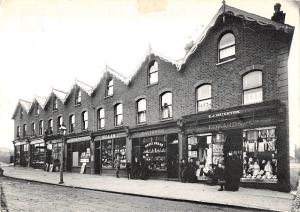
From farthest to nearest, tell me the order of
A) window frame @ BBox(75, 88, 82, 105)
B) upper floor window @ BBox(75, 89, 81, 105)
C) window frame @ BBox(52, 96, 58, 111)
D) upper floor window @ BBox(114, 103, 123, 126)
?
window frame @ BBox(52, 96, 58, 111) → upper floor window @ BBox(75, 89, 81, 105) → window frame @ BBox(75, 88, 82, 105) → upper floor window @ BBox(114, 103, 123, 126)

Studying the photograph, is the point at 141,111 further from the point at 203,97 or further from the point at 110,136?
the point at 203,97

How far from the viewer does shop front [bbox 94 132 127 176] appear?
18.7 meters

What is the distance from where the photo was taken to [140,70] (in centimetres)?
1781

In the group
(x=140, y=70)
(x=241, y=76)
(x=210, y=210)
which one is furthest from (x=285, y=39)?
(x=140, y=70)

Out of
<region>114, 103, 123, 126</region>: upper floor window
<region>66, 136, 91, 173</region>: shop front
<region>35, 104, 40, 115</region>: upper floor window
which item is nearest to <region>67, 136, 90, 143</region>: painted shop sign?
<region>66, 136, 91, 173</region>: shop front

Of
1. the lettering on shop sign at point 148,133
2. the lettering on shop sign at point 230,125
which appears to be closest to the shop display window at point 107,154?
the lettering on shop sign at point 148,133

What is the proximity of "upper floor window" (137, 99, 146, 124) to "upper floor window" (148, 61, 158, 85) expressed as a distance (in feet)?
4.13

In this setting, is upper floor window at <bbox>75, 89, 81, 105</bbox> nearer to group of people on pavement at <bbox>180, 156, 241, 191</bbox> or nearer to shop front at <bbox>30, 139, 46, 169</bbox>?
shop front at <bbox>30, 139, 46, 169</bbox>

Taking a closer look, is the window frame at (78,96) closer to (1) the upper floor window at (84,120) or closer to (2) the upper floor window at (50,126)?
(1) the upper floor window at (84,120)

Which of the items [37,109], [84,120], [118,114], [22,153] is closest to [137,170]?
[118,114]

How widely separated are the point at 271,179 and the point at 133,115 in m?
8.90

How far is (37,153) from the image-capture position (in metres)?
28.6

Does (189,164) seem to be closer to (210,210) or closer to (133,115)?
(133,115)

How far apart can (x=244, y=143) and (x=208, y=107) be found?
2449 mm
